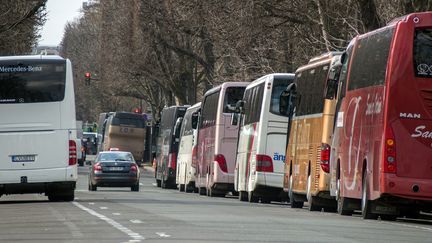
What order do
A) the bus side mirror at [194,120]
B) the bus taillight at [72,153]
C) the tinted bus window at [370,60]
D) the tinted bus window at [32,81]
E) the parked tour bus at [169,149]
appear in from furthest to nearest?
the parked tour bus at [169,149] → the bus side mirror at [194,120] → the tinted bus window at [32,81] → the bus taillight at [72,153] → the tinted bus window at [370,60]

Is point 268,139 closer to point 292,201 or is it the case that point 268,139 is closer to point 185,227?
point 292,201

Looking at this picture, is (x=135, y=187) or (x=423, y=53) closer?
(x=423, y=53)

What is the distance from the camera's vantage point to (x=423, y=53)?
2297 centimetres

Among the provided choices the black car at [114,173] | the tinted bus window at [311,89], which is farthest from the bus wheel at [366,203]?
the black car at [114,173]

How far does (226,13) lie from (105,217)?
82.7 ft

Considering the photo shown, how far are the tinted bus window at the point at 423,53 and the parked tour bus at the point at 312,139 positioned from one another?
233 inches

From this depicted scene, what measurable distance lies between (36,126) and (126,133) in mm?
64009

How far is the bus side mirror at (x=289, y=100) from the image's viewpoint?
3312 centimetres

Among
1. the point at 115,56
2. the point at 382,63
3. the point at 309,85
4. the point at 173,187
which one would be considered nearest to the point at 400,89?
the point at 382,63

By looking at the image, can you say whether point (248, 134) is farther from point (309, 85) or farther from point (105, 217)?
point (105, 217)

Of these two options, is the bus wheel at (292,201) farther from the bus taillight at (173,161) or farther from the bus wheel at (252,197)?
the bus taillight at (173,161)

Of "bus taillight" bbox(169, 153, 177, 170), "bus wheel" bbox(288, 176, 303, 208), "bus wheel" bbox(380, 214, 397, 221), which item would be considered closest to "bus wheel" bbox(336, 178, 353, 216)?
"bus wheel" bbox(380, 214, 397, 221)

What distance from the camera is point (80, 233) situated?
18.7m

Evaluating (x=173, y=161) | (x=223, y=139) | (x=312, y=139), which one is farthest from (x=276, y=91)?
(x=173, y=161)
